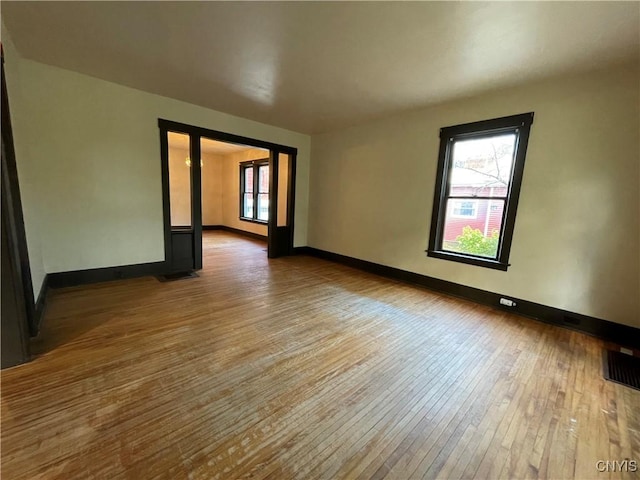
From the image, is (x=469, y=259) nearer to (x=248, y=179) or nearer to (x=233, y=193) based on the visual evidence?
(x=248, y=179)

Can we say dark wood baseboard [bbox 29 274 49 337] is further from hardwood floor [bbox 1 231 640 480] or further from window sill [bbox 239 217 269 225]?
window sill [bbox 239 217 269 225]

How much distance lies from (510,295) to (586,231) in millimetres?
1052

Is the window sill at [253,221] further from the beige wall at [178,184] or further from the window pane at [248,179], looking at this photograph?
the beige wall at [178,184]

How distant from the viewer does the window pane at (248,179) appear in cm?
802

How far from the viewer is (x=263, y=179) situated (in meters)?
7.60

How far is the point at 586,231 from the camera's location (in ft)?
9.07

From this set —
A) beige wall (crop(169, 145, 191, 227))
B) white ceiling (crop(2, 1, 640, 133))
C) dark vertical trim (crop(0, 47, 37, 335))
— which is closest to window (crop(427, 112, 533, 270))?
white ceiling (crop(2, 1, 640, 133))

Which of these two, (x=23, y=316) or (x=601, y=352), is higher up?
(x=23, y=316)

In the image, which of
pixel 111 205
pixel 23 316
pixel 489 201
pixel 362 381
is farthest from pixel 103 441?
pixel 489 201

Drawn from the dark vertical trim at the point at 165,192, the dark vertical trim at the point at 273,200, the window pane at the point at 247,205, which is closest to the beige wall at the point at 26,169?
the dark vertical trim at the point at 165,192

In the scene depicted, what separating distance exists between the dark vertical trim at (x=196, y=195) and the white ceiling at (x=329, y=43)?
34.7 inches

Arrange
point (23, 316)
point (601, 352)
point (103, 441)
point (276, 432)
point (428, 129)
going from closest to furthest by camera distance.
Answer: point (103, 441)
point (276, 432)
point (23, 316)
point (601, 352)
point (428, 129)

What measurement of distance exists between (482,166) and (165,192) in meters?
4.67

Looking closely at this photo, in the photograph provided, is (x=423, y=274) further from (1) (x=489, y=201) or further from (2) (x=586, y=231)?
(2) (x=586, y=231)
